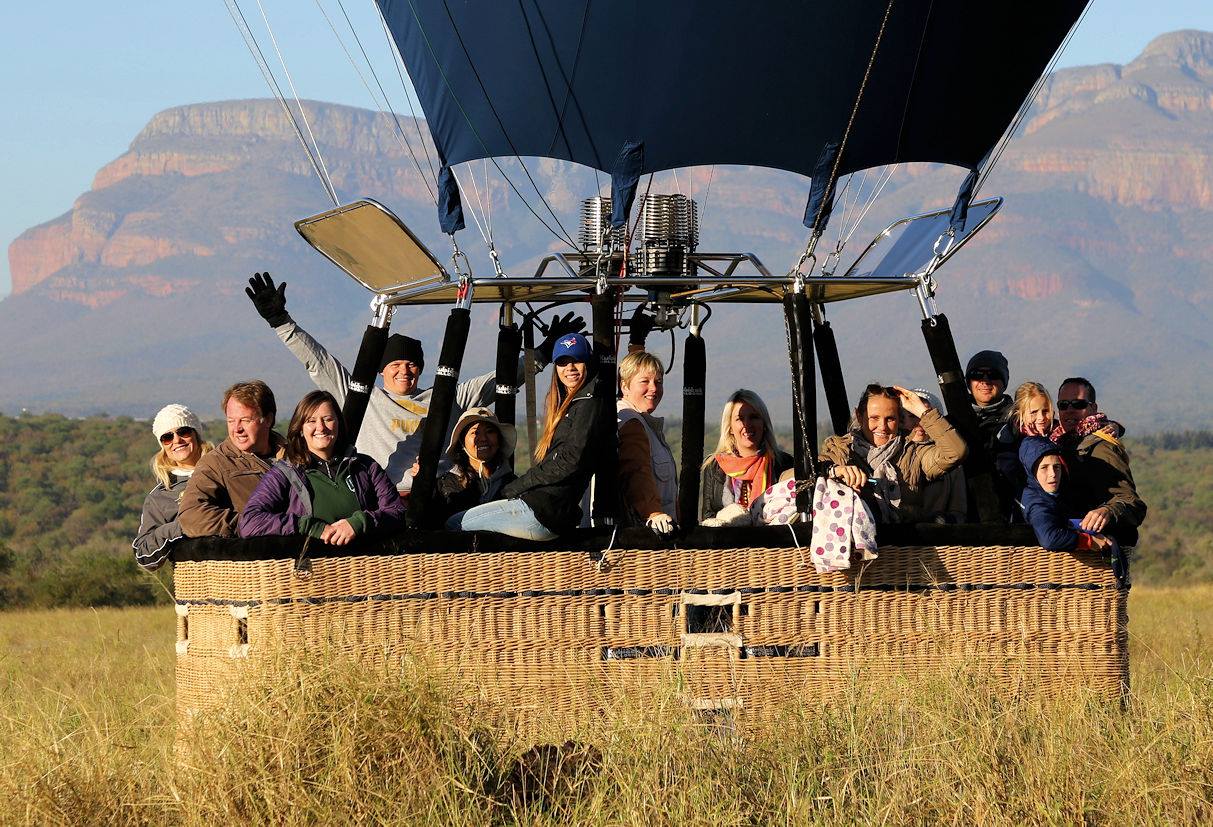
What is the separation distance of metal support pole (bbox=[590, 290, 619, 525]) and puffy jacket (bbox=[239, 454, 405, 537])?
0.72m

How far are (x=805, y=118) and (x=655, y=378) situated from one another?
140 centimetres

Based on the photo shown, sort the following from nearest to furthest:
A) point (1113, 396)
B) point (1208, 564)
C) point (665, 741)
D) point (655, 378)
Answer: point (665, 741) → point (655, 378) → point (1208, 564) → point (1113, 396)

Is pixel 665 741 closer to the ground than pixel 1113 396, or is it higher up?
closer to the ground

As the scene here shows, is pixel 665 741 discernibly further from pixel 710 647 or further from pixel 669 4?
pixel 669 4

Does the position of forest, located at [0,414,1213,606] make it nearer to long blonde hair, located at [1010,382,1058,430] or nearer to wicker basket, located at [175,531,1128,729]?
wicker basket, located at [175,531,1128,729]

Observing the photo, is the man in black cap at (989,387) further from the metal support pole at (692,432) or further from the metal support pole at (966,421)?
the metal support pole at (692,432)

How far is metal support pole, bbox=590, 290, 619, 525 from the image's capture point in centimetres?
593

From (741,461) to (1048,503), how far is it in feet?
3.93

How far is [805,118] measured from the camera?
7105mm

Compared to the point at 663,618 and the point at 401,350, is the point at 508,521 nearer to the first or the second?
the point at 663,618

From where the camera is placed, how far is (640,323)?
760 centimetres

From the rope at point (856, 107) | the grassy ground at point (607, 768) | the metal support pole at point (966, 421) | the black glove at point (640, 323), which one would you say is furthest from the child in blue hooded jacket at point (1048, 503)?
the black glove at point (640, 323)

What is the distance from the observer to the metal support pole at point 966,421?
6230mm

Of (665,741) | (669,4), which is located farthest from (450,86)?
(665,741)
